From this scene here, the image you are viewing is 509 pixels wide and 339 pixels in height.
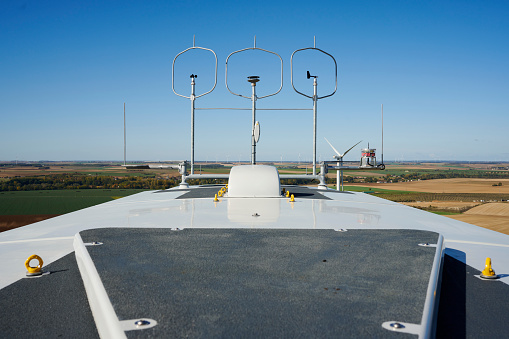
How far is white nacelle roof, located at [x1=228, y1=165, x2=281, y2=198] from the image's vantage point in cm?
1347

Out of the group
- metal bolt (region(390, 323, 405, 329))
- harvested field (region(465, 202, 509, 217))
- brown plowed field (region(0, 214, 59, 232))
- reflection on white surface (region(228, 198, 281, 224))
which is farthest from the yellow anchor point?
brown plowed field (region(0, 214, 59, 232))

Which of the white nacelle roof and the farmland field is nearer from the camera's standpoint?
the white nacelle roof

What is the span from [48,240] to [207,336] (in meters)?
5.90

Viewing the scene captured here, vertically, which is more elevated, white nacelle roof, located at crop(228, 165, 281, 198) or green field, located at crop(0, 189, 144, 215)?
white nacelle roof, located at crop(228, 165, 281, 198)

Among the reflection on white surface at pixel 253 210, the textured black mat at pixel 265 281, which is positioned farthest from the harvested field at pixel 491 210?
the textured black mat at pixel 265 281

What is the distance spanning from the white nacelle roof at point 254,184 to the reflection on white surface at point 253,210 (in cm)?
44

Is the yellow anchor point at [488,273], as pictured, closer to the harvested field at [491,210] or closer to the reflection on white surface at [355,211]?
A: the reflection on white surface at [355,211]

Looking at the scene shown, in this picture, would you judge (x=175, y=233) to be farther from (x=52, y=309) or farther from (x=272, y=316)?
(x=272, y=316)

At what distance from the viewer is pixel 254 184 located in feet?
44.5

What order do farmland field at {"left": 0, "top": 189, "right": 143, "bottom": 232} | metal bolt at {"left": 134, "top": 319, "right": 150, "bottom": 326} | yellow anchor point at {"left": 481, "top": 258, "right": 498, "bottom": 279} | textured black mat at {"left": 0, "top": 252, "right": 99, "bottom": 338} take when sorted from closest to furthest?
metal bolt at {"left": 134, "top": 319, "right": 150, "bottom": 326} → textured black mat at {"left": 0, "top": 252, "right": 99, "bottom": 338} → yellow anchor point at {"left": 481, "top": 258, "right": 498, "bottom": 279} → farmland field at {"left": 0, "top": 189, "right": 143, "bottom": 232}

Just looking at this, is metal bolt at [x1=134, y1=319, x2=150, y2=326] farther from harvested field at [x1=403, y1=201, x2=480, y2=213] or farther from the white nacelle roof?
harvested field at [x1=403, y1=201, x2=480, y2=213]

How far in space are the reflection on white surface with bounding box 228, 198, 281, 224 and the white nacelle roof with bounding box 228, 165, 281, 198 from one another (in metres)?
0.44

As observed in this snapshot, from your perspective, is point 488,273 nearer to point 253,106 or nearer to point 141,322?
point 141,322

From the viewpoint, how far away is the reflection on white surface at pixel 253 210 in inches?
358
